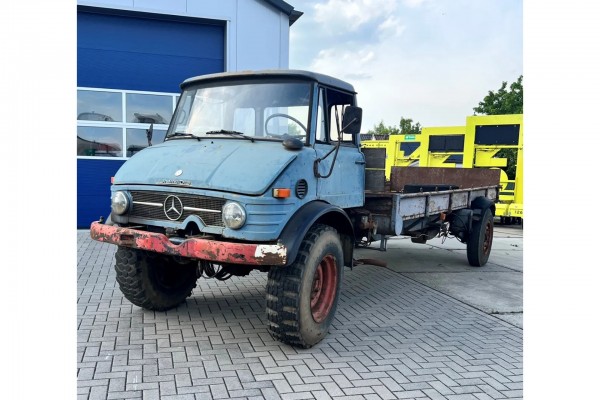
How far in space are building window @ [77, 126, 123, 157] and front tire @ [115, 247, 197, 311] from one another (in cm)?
641

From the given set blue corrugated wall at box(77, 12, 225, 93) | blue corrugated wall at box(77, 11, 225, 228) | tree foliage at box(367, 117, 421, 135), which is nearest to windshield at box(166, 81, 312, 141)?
blue corrugated wall at box(77, 11, 225, 228)

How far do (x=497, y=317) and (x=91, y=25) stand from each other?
32.2ft

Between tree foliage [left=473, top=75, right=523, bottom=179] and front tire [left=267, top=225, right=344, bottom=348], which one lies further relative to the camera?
tree foliage [left=473, top=75, right=523, bottom=179]

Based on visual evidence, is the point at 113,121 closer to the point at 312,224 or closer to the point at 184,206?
the point at 184,206

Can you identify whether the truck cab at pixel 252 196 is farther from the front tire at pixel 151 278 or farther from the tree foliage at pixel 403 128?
the tree foliage at pixel 403 128

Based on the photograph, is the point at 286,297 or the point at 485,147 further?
the point at 485,147

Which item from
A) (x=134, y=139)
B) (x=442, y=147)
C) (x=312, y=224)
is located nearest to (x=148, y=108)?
(x=134, y=139)

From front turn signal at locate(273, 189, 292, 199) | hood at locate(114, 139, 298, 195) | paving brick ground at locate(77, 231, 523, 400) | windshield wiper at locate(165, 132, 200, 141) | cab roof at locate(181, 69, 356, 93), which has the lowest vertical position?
paving brick ground at locate(77, 231, 523, 400)

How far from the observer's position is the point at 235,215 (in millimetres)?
3855

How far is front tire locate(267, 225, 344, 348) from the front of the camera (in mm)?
4102

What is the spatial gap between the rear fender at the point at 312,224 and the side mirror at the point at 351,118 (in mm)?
788

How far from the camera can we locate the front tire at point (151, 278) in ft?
16.0

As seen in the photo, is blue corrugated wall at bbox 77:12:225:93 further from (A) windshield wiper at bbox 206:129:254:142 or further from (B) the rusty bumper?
(B) the rusty bumper

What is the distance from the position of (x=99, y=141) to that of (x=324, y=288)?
7855mm
